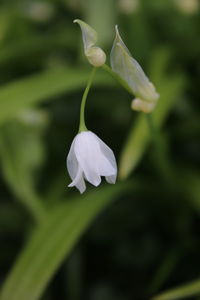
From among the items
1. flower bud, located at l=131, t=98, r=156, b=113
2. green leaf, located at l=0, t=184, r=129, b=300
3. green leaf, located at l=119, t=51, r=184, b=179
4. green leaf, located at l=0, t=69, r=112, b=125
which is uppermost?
green leaf, located at l=0, t=69, r=112, b=125

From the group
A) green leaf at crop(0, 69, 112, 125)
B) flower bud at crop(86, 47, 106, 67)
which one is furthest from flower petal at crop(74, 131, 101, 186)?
green leaf at crop(0, 69, 112, 125)

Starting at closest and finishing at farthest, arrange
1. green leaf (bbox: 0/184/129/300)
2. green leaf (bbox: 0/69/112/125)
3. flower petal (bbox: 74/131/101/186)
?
flower petal (bbox: 74/131/101/186) → green leaf (bbox: 0/184/129/300) → green leaf (bbox: 0/69/112/125)

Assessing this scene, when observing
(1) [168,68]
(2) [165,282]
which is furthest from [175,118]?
(2) [165,282]

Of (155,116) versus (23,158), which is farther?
(23,158)

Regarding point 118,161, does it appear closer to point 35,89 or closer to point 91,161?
point 35,89

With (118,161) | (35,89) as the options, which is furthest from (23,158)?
(118,161)

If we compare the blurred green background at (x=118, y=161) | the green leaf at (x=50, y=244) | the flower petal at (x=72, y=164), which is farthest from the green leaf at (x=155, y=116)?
the flower petal at (x=72, y=164)

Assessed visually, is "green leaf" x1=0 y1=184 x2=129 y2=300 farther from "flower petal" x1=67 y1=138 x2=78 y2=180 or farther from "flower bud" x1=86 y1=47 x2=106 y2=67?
"flower bud" x1=86 y1=47 x2=106 y2=67
